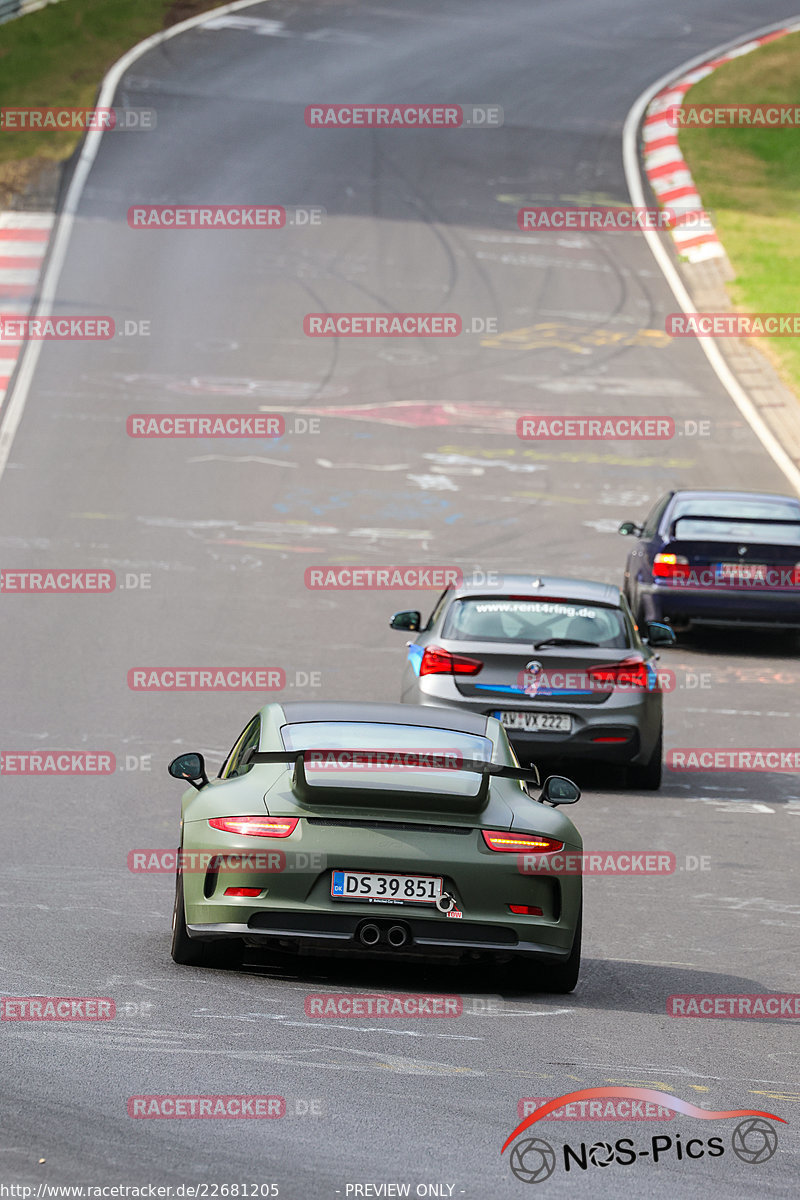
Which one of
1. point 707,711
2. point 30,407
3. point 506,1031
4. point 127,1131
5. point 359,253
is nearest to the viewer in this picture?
point 127,1131

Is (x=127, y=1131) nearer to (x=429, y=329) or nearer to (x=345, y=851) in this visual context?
(x=345, y=851)

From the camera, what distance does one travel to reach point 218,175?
4053 cm

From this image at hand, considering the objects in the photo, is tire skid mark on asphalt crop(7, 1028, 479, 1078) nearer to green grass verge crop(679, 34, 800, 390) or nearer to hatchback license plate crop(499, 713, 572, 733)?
hatchback license plate crop(499, 713, 572, 733)

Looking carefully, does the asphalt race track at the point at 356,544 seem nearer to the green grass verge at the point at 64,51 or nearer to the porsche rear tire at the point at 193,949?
the porsche rear tire at the point at 193,949

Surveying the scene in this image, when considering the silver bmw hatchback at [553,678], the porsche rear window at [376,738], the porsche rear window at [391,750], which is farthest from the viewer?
the silver bmw hatchback at [553,678]

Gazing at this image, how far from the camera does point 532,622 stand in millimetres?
14430

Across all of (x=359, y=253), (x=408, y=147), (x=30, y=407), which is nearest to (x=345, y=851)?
(x=30, y=407)

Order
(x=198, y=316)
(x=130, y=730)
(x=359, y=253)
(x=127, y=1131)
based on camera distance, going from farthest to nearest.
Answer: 1. (x=359, y=253)
2. (x=198, y=316)
3. (x=130, y=730)
4. (x=127, y=1131)

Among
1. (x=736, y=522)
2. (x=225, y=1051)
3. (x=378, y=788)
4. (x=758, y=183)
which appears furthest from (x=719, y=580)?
(x=758, y=183)

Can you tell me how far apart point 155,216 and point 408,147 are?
8.63 m

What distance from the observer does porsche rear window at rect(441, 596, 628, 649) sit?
14.3 meters

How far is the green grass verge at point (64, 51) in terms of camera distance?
42.8 meters

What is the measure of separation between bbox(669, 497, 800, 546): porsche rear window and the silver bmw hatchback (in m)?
6.26

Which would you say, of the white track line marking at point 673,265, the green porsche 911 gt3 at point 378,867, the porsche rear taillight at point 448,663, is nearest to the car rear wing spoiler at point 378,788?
the green porsche 911 gt3 at point 378,867
